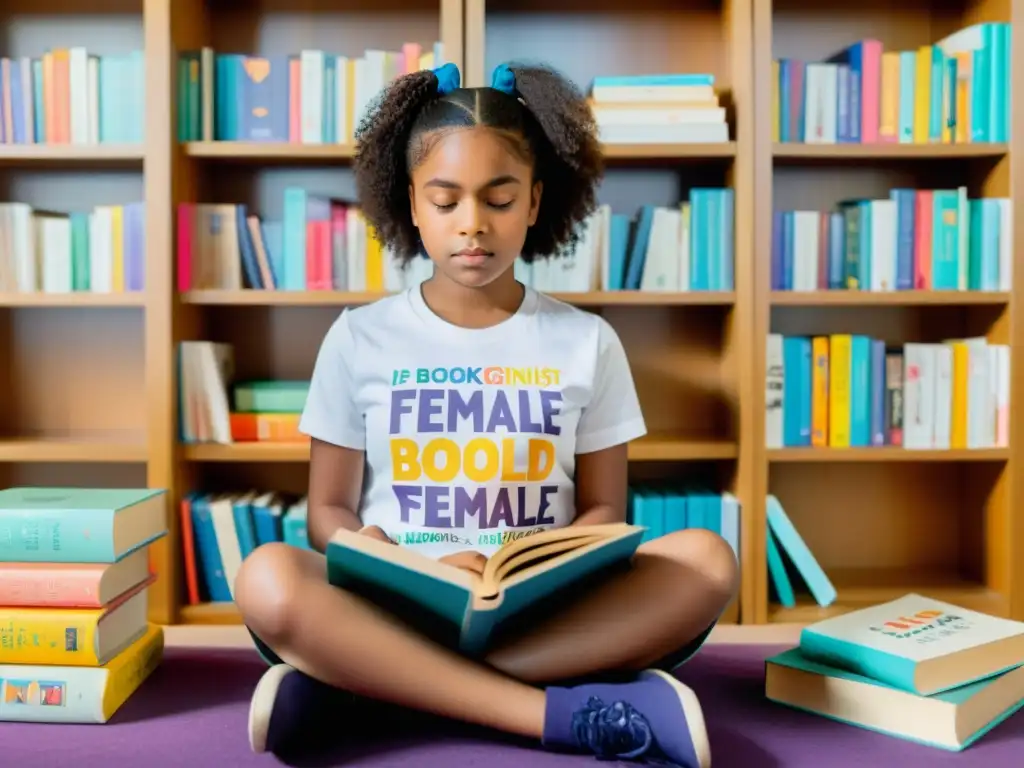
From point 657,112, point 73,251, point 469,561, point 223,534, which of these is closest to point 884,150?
point 657,112

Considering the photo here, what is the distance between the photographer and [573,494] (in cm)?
143

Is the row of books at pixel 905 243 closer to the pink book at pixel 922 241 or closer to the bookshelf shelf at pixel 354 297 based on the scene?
the pink book at pixel 922 241

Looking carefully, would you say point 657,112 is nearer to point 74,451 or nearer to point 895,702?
point 895,702

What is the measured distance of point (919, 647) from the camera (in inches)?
46.0

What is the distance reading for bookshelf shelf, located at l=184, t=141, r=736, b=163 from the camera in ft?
6.03

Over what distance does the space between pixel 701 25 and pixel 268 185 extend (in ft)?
3.36

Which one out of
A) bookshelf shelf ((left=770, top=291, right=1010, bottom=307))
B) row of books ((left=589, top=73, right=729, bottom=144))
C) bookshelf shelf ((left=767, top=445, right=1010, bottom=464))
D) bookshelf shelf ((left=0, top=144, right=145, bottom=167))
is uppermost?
row of books ((left=589, top=73, right=729, bottom=144))

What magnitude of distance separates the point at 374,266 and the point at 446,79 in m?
0.57

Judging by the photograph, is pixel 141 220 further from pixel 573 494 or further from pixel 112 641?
pixel 573 494

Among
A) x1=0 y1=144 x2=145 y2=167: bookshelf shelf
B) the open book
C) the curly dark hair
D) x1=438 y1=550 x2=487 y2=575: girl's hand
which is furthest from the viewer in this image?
x1=0 y1=144 x2=145 y2=167: bookshelf shelf

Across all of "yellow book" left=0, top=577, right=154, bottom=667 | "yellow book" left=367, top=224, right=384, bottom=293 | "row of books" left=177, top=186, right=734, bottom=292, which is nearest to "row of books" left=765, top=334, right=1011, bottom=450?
"row of books" left=177, top=186, right=734, bottom=292

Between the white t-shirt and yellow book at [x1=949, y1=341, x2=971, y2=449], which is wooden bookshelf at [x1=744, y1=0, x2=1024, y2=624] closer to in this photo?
yellow book at [x1=949, y1=341, x2=971, y2=449]

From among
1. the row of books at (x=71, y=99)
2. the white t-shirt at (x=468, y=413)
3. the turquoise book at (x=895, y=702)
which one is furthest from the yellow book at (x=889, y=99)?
the row of books at (x=71, y=99)

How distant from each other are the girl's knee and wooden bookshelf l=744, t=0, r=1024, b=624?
1.13 m
